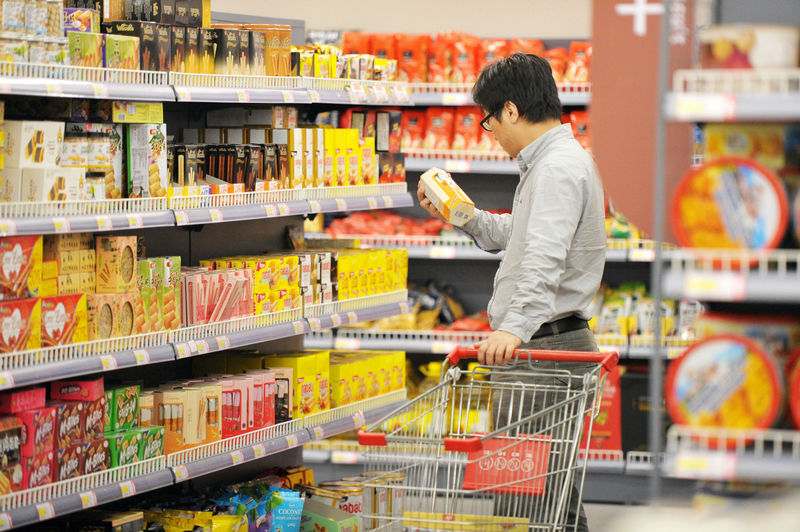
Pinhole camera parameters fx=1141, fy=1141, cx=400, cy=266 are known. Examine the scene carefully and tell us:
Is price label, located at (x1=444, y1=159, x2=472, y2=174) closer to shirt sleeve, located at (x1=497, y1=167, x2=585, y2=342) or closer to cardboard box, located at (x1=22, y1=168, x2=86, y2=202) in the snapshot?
shirt sleeve, located at (x1=497, y1=167, x2=585, y2=342)

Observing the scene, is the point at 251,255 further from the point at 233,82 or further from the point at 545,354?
the point at 545,354

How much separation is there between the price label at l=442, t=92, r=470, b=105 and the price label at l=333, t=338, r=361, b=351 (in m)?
1.45

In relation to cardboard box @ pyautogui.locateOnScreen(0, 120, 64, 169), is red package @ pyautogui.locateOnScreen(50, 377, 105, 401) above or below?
below

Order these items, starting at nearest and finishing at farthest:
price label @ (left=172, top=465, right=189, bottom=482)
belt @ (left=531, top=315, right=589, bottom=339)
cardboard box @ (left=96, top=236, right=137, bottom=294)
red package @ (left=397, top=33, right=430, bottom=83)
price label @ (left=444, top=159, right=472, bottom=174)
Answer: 1. belt @ (left=531, top=315, right=589, bottom=339)
2. cardboard box @ (left=96, top=236, right=137, bottom=294)
3. price label @ (left=172, top=465, right=189, bottom=482)
4. price label @ (left=444, top=159, right=472, bottom=174)
5. red package @ (left=397, top=33, right=430, bottom=83)

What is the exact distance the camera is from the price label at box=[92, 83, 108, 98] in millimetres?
3715

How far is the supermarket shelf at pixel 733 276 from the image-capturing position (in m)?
2.17

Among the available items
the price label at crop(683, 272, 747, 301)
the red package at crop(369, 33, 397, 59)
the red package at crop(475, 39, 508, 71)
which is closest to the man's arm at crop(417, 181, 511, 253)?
the price label at crop(683, 272, 747, 301)

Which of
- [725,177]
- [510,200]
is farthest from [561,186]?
[510,200]

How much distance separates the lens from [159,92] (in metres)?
4.02

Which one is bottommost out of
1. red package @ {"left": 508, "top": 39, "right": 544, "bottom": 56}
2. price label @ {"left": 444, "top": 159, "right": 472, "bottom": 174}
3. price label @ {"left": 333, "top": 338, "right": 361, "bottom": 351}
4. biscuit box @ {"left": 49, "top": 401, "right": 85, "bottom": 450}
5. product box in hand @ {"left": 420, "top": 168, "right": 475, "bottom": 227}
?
price label @ {"left": 333, "top": 338, "right": 361, "bottom": 351}

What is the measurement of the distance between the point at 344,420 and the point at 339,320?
47 cm

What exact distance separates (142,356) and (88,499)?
A: 1.72 ft

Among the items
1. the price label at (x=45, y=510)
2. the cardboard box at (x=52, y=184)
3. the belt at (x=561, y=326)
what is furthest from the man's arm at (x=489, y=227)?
the price label at (x=45, y=510)

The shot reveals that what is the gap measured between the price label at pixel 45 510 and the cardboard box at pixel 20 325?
19.4 inches
